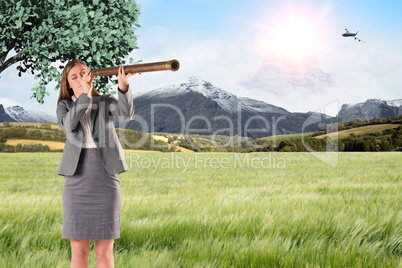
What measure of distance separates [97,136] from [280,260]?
2805 millimetres

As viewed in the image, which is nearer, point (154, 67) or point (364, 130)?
point (154, 67)

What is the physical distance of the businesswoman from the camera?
3623 millimetres

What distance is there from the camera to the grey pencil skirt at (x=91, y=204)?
3.61 meters

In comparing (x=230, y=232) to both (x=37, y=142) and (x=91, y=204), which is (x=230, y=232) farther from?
(x=37, y=142)

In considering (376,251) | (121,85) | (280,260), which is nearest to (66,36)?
(121,85)

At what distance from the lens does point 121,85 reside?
12.4 feet

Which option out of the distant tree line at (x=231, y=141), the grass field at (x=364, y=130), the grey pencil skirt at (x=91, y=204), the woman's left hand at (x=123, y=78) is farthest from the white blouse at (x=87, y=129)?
the grass field at (x=364, y=130)

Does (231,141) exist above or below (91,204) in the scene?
above

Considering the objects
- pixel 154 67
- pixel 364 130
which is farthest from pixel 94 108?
pixel 364 130

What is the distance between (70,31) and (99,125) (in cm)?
677

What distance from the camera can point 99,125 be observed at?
3.93 m

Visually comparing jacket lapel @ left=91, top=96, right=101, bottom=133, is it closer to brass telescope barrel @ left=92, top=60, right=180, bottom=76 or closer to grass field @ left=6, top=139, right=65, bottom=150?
brass telescope barrel @ left=92, top=60, right=180, bottom=76

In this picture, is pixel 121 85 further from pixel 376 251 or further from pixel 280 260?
pixel 376 251

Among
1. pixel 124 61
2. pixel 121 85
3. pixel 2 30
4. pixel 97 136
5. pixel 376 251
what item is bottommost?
pixel 376 251
